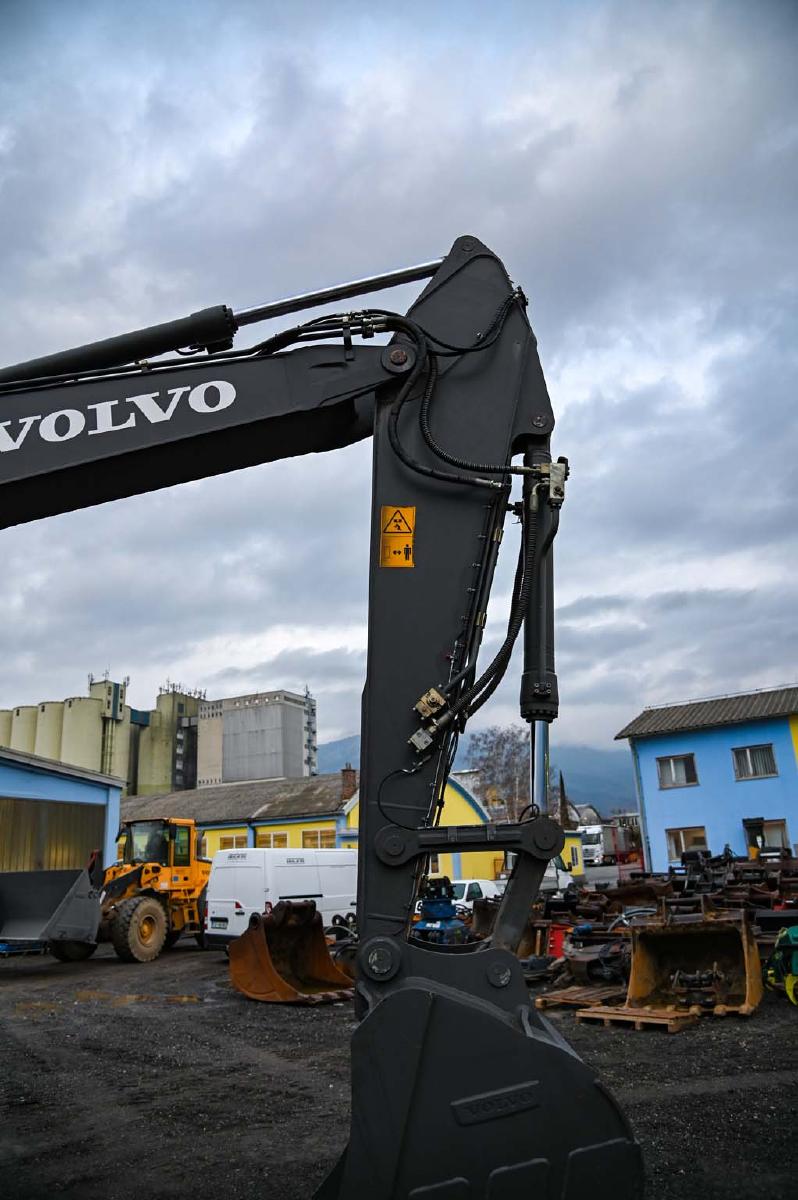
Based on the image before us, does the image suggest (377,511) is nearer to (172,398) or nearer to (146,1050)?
(172,398)

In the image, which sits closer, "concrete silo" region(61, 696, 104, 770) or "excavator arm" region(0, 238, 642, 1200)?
"excavator arm" region(0, 238, 642, 1200)

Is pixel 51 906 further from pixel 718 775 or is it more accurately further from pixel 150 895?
pixel 718 775

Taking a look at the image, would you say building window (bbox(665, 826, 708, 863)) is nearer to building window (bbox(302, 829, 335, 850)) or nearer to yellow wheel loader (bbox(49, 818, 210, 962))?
building window (bbox(302, 829, 335, 850))

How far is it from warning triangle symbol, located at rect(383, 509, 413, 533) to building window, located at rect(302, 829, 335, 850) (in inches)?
1151

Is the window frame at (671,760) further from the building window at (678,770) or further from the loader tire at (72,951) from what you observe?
the loader tire at (72,951)

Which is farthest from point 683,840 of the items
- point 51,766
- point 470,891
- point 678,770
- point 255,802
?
point 51,766

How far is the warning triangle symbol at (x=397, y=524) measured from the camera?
3.97 meters

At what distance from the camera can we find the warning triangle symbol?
13.0ft

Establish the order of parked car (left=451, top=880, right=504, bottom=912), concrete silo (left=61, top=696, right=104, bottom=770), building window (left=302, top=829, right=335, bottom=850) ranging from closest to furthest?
parked car (left=451, top=880, right=504, bottom=912), building window (left=302, top=829, right=335, bottom=850), concrete silo (left=61, top=696, right=104, bottom=770)

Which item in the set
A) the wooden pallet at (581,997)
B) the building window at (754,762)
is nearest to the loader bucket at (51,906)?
the wooden pallet at (581,997)

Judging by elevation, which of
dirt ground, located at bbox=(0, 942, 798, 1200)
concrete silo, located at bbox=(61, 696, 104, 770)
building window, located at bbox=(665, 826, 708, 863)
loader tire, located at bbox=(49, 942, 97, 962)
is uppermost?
concrete silo, located at bbox=(61, 696, 104, 770)

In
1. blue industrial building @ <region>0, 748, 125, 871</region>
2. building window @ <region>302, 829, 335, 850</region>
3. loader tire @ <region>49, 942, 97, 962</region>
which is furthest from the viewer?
building window @ <region>302, 829, 335, 850</region>

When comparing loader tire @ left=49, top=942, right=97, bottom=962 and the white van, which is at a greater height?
the white van

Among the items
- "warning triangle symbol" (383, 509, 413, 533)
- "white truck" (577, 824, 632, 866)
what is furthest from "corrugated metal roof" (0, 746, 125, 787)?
"white truck" (577, 824, 632, 866)
